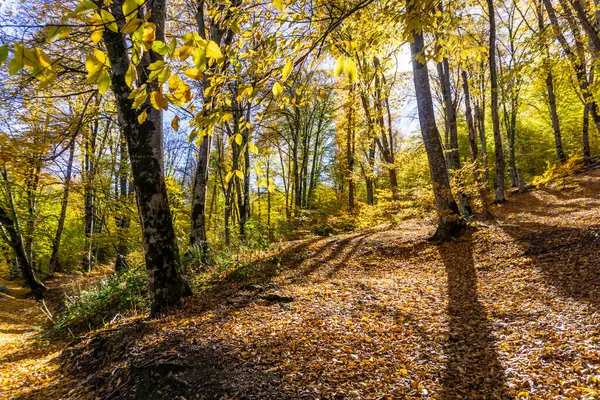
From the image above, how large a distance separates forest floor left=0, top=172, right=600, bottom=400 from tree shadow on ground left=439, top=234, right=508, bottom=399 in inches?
0.4

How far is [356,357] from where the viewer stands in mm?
2729

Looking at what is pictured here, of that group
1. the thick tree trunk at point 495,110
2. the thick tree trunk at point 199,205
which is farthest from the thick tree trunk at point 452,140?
the thick tree trunk at point 199,205

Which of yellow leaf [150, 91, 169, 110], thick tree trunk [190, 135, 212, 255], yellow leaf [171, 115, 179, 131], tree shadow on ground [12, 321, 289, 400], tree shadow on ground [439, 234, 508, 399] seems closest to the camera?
yellow leaf [150, 91, 169, 110]

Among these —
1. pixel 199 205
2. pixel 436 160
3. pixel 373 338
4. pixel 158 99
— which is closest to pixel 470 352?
pixel 373 338

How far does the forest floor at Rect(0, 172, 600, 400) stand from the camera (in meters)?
2.38

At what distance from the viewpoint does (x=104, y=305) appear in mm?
5219

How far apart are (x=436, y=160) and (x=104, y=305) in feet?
23.4

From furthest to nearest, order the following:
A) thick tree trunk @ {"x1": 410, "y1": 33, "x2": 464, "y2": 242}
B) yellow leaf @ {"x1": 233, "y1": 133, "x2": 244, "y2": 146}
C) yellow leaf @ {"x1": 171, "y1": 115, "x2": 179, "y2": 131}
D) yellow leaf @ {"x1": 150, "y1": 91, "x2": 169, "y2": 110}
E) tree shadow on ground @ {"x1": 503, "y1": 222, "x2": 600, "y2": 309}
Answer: thick tree trunk @ {"x1": 410, "y1": 33, "x2": 464, "y2": 242} → tree shadow on ground @ {"x1": 503, "y1": 222, "x2": 600, "y2": 309} → yellow leaf @ {"x1": 233, "y1": 133, "x2": 244, "y2": 146} → yellow leaf @ {"x1": 171, "y1": 115, "x2": 179, "y2": 131} → yellow leaf @ {"x1": 150, "y1": 91, "x2": 169, "y2": 110}

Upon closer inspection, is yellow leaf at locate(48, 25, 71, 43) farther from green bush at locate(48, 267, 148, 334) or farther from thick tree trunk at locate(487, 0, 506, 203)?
thick tree trunk at locate(487, 0, 506, 203)

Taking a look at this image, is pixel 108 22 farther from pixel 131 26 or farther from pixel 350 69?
pixel 350 69

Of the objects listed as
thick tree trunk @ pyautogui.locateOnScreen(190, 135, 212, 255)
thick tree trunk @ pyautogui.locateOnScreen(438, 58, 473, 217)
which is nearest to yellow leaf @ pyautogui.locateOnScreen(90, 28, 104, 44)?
thick tree trunk @ pyautogui.locateOnScreen(190, 135, 212, 255)

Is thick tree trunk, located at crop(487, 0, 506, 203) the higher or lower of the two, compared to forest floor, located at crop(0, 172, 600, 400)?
higher

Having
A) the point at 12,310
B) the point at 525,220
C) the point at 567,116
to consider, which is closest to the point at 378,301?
the point at 525,220

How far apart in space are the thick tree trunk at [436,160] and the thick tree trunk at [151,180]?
515 centimetres
